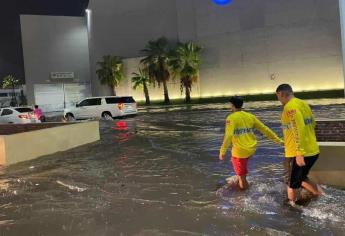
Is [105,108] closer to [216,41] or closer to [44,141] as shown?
[44,141]

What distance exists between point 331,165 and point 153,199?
9.36 ft

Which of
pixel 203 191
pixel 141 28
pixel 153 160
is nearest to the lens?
pixel 203 191

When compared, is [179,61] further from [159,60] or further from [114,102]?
[114,102]

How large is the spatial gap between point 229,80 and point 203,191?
3870cm

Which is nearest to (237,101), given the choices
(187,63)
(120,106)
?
(120,106)

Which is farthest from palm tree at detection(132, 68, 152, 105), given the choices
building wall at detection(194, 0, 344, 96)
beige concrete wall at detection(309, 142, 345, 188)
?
beige concrete wall at detection(309, 142, 345, 188)

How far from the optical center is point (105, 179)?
9383 millimetres

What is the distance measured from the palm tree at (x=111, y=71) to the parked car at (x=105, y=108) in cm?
2304

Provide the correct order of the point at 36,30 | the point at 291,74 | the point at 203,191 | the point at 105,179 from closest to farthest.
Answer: the point at 203,191 < the point at 105,179 < the point at 291,74 < the point at 36,30

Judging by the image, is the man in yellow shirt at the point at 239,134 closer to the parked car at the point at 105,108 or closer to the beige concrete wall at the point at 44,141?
the beige concrete wall at the point at 44,141

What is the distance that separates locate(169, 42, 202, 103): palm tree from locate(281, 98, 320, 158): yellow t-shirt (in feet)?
133

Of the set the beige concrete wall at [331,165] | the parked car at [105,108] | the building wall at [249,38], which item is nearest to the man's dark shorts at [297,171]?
the beige concrete wall at [331,165]

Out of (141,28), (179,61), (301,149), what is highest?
(141,28)

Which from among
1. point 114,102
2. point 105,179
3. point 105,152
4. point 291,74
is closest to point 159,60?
point 291,74
